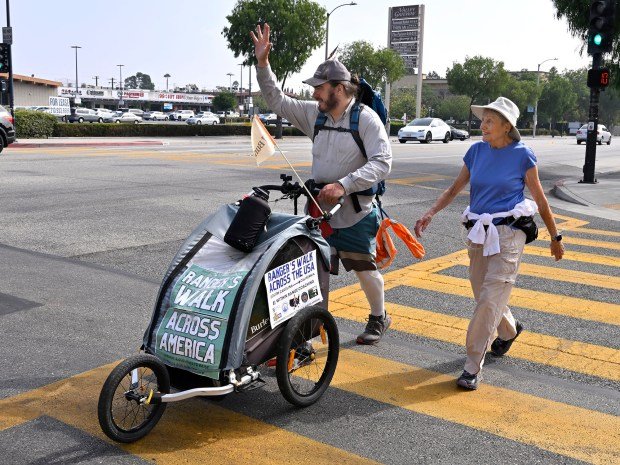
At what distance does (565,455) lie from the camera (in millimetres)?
3594

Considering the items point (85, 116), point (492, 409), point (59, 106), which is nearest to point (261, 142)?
point (492, 409)

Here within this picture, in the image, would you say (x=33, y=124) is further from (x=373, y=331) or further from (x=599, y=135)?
(x=599, y=135)

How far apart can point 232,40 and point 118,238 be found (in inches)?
1598

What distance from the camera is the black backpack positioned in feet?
15.1

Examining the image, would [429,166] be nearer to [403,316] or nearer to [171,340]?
[403,316]

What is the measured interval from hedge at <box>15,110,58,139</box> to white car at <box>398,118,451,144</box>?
63.3 ft

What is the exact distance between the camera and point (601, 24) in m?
15.0

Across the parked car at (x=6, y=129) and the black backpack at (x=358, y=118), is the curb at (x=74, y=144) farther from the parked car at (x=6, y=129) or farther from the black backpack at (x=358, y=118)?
the black backpack at (x=358, y=118)

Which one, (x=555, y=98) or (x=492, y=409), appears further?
(x=555, y=98)

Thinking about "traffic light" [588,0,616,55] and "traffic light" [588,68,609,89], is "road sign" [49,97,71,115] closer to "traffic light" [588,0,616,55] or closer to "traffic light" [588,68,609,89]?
"traffic light" [588,68,609,89]

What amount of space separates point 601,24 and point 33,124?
2580 centimetres

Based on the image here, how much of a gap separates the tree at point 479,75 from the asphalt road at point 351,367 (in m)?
68.0

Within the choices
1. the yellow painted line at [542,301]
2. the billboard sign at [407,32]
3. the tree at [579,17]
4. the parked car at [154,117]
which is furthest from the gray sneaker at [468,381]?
the parked car at [154,117]

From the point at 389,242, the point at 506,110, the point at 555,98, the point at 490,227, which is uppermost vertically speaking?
the point at 555,98
